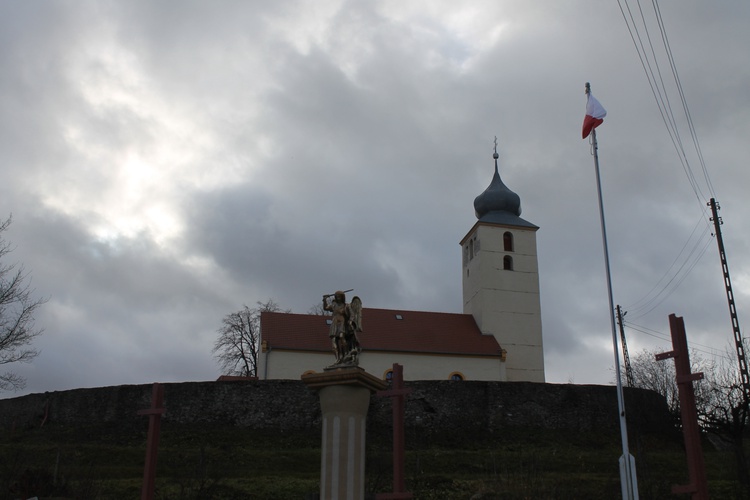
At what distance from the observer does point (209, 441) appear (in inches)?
1087

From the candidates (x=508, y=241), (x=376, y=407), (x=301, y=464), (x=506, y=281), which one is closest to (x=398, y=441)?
(x=301, y=464)

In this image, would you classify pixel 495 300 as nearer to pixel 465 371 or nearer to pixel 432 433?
pixel 465 371

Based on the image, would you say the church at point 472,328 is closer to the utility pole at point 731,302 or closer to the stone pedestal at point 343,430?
the utility pole at point 731,302

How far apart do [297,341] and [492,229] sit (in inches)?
579

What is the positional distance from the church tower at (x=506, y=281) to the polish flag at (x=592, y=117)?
25.0m

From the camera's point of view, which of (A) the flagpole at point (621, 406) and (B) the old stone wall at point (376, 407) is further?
(B) the old stone wall at point (376, 407)

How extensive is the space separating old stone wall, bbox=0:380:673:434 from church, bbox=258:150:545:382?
7545 millimetres

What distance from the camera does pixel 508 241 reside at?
4562 centimetres

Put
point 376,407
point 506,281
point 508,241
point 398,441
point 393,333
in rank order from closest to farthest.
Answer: point 398,441, point 376,407, point 393,333, point 506,281, point 508,241

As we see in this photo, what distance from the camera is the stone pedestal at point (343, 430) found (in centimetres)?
1024

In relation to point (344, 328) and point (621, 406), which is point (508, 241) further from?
point (344, 328)

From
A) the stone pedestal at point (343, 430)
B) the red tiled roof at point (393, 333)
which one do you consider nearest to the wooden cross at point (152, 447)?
the stone pedestal at point (343, 430)

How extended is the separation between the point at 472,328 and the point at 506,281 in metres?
3.81

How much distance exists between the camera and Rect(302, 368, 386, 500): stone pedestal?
403 inches
